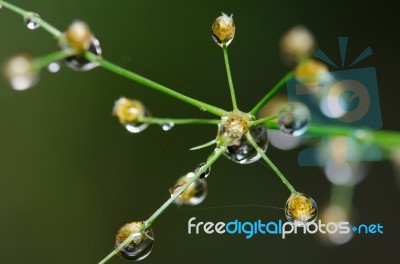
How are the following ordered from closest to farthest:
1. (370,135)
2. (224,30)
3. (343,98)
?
(370,135)
(224,30)
(343,98)

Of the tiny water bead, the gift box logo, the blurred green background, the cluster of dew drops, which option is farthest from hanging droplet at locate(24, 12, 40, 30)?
the blurred green background

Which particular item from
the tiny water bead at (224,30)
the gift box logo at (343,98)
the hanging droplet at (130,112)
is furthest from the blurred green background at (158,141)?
the hanging droplet at (130,112)

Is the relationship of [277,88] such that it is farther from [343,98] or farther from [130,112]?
[343,98]

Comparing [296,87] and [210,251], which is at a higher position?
[296,87]

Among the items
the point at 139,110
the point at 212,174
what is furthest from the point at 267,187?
the point at 139,110

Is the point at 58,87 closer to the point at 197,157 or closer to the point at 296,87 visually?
the point at 197,157

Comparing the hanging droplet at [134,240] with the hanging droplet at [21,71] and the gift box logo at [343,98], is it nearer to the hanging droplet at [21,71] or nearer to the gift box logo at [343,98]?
the hanging droplet at [21,71]

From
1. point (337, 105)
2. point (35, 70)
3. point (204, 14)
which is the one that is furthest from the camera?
point (204, 14)

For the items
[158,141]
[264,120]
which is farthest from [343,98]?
[264,120]
